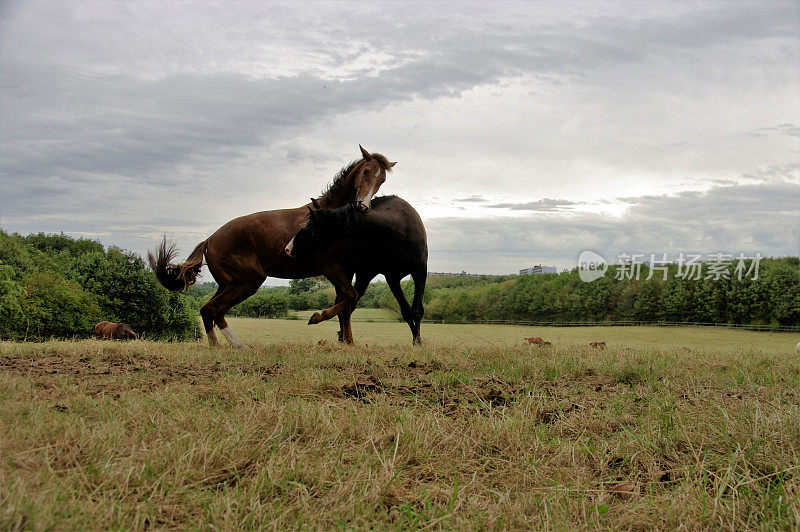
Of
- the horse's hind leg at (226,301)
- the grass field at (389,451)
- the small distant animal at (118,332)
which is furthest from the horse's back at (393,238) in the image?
the small distant animal at (118,332)

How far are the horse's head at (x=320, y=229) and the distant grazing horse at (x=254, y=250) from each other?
1.00 ft

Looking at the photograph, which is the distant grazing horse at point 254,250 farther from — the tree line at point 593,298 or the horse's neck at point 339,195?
the tree line at point 593,298

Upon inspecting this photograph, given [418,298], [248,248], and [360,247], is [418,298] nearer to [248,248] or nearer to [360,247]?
[360,247]

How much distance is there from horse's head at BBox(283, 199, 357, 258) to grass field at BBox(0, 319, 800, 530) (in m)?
3.28

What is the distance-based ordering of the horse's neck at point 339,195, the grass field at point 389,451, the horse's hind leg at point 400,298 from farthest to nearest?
1. the horse's hind leg at point 400,298
2. the horse's neck at point 339,195
3. the grass field at point 389,451

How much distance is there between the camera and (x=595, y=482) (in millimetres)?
2770

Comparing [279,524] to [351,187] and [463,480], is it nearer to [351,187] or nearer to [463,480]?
[463,480]

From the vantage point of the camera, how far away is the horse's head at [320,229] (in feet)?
26.8

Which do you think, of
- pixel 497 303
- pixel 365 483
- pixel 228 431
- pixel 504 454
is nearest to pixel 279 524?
pixel 365 483

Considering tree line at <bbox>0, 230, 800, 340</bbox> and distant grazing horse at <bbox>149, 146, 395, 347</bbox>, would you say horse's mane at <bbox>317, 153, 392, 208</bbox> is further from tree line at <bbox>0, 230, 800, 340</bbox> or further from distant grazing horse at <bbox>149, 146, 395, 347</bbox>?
tree line at <bbox>0, 230, 800, 340</bbox>

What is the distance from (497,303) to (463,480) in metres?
47.1

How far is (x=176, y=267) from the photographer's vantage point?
904cm

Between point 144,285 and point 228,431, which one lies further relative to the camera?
point 144,285

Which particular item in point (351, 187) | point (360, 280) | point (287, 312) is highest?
point (351, 187)
